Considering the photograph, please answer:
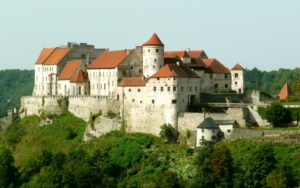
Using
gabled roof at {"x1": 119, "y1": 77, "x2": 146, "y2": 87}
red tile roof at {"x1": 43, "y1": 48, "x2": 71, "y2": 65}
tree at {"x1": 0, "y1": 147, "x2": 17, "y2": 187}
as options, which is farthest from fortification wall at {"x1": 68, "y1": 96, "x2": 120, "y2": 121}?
tree at {"x1": 0, "y1": 147, "x2": 17, "y2": 187}

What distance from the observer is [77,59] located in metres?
106

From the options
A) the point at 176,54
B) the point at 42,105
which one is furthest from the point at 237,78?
the point at 42,105

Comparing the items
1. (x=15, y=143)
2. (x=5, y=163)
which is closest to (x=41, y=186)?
(x=5, y=163)

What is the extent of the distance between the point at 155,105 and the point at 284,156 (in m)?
17.8

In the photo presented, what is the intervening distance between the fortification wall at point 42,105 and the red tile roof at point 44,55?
6.62 m

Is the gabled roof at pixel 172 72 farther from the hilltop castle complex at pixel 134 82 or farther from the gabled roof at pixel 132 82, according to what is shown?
the gabled roof at pixel 132 82

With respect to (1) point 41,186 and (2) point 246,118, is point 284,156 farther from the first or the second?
(1) point 41,186

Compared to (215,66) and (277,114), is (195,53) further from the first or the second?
(277,114)

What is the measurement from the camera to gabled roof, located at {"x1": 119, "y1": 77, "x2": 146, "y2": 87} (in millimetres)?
84438

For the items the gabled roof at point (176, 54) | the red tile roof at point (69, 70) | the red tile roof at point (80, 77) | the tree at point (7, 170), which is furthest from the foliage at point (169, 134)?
the red tile roof at point (69, 70)

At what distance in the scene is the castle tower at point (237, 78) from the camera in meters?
91.5

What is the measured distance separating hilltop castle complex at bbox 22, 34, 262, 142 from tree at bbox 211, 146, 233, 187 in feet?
30.9

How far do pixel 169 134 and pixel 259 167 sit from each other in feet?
48.8

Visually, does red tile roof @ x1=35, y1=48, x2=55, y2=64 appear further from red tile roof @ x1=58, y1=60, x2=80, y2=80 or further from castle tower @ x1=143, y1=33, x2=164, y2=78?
castle tower @ x1=143, y1=33, x2=164, y2=78
